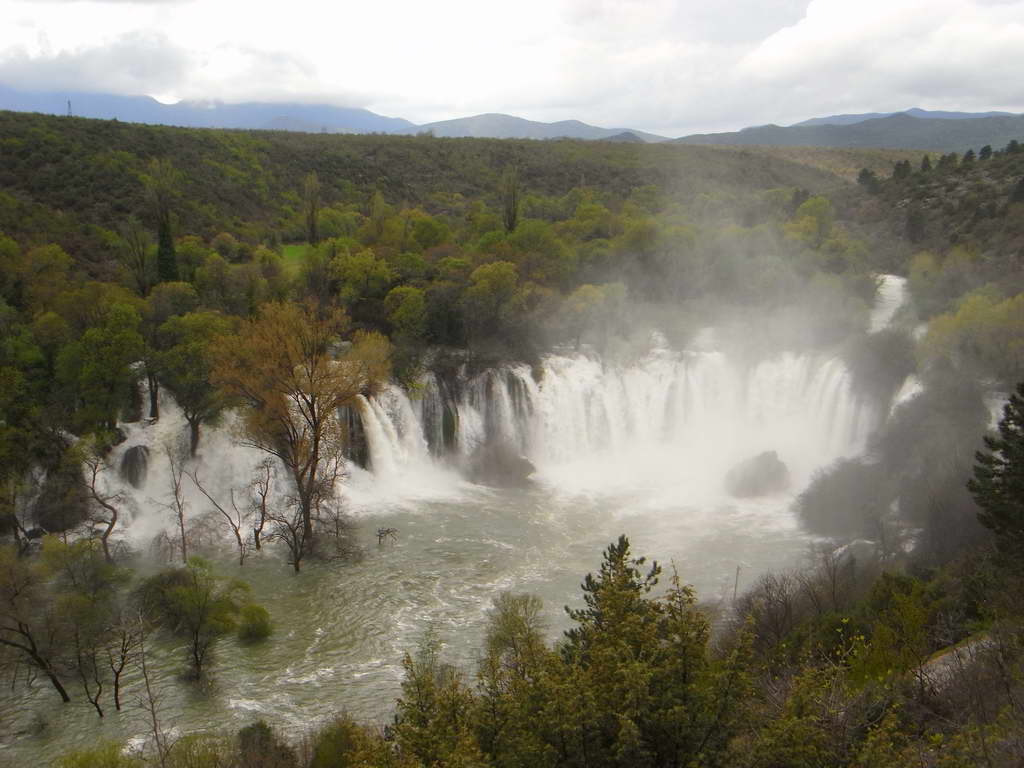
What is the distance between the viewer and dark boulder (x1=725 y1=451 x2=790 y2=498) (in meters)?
32.1

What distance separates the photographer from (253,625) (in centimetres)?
2053

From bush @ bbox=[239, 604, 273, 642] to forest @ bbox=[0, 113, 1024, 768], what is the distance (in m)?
0.09

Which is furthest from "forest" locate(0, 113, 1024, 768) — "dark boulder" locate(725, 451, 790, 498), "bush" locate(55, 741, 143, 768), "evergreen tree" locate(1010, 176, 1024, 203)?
"dark boulder" locate(725, 451, 790, 498)

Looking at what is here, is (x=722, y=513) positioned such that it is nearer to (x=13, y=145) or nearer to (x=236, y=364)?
(x=236, y=364)

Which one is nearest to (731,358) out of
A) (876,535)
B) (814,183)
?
(876,535)

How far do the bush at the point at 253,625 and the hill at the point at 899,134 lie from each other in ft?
408

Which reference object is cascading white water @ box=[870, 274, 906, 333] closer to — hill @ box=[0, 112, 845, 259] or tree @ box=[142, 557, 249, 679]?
hill @ box=[0, 112, 845, 259]

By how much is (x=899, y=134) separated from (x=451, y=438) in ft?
463

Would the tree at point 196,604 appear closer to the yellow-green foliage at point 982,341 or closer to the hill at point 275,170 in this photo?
the hill at point 275,170

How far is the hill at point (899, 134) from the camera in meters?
122

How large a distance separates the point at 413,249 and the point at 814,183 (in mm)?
68249

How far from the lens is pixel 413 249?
46.2 metres

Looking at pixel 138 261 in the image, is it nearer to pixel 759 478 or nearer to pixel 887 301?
pixel 759 478

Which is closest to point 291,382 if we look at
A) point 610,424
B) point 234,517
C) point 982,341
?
point 234,517
